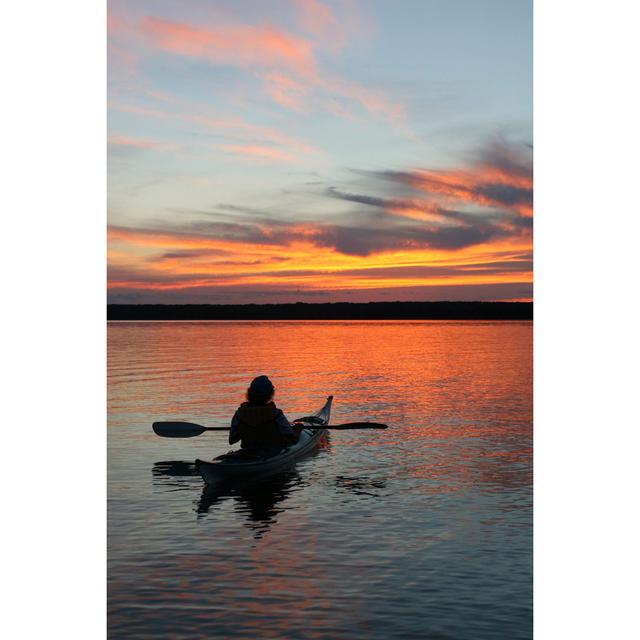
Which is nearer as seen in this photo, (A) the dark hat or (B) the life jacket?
(A) the dark hat

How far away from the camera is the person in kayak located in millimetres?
17981

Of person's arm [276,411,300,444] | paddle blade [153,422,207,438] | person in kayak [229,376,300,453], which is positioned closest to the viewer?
person in kayak [229,376,300,453]

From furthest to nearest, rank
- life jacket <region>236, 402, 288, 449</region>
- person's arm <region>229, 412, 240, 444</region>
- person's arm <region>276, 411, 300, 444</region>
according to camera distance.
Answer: person's arm <region>276, 411, 300, 444</region>, person's arm <region>229, 412, 240, 444</region>, life jacket <region>236, 402, 288, 449</region>

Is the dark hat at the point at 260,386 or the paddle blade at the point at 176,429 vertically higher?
the dark hat at the point at 260,386

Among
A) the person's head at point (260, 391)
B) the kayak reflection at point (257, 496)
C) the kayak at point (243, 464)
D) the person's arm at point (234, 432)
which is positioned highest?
the person's head at point (260, 391)

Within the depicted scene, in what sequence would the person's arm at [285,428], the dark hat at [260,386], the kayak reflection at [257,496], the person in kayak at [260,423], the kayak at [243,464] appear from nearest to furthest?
the kayak reflection at [257,496] < the kayak at [243,464] < the dark hat at [260,386] < the person in kayak at [260,423] < the person's arm at [285,428]

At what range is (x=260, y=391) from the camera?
17.8 m

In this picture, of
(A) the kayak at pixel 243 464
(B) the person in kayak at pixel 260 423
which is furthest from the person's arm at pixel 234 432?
(A) the kayak at pixel 243 464

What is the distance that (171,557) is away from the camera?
12.7 meters

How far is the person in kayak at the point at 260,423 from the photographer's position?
1798cm

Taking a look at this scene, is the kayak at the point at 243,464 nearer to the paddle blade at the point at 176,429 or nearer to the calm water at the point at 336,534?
the calm water at the point at 336,534

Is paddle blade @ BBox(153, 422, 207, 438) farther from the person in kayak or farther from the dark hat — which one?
the dark hat

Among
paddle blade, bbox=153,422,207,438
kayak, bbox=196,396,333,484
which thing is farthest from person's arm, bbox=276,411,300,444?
paddle blade, bbox=153,422,207,438
